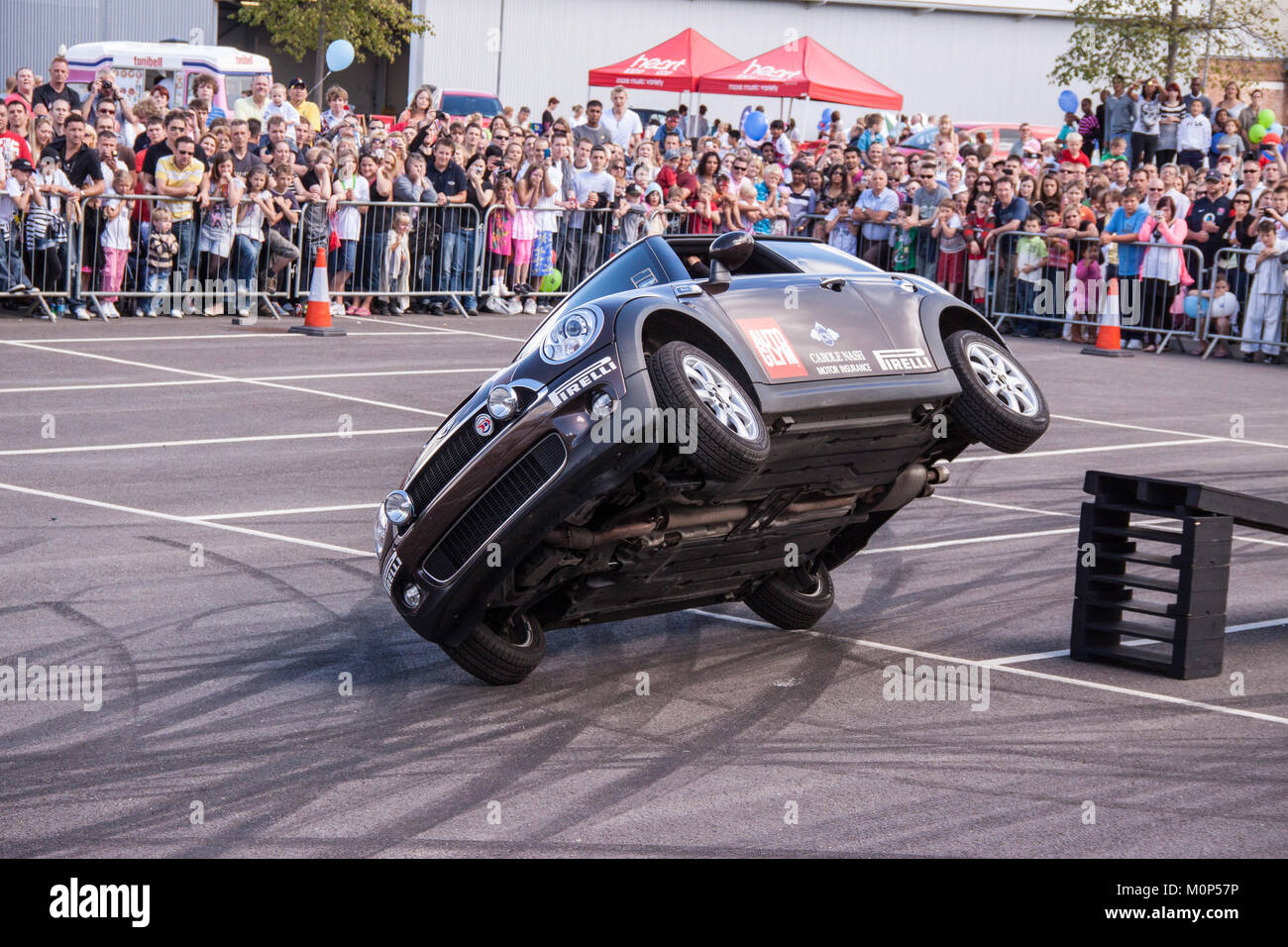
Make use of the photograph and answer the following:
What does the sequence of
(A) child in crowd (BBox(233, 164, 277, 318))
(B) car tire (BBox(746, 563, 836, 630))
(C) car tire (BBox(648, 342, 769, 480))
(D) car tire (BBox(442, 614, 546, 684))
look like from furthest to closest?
(A) child in crowd (BBox(233, 164, 277, 318)) → (B) car tire (BBox(746, 563, 836, 630)) → (D) car tire (BBox(442, 614, 546, 684)) → (C) car tire (BBox(648, 342, 769, 480))

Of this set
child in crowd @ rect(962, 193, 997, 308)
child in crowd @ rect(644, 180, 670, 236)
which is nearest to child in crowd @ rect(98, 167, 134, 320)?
child in crowd @ rect(644, 180, 670, 236)

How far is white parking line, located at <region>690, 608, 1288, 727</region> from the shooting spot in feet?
23.0

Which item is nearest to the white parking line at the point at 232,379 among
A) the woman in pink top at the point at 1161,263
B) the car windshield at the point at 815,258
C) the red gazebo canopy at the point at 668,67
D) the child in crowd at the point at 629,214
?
the child in crowd at the point at 629,214

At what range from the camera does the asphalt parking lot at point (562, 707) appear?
216 inches

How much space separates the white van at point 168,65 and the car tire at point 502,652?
2981 cm

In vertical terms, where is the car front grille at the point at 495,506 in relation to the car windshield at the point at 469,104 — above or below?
below

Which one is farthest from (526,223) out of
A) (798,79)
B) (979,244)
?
(798,79)

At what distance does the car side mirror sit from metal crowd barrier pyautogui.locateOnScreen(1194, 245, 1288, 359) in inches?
611

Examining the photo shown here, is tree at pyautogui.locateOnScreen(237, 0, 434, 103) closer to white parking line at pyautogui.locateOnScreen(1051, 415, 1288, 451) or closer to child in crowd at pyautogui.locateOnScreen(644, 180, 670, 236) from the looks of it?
child in crowd at pyautogui.locateOnScreen(644, 180, 670, 236)

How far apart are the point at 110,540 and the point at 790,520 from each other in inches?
166

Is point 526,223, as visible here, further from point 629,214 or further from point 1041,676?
point 1041,676

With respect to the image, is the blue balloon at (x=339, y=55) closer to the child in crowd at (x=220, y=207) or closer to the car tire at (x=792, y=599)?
the child in crowd at (x=220, y=207)

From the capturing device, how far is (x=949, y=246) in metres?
22.6
